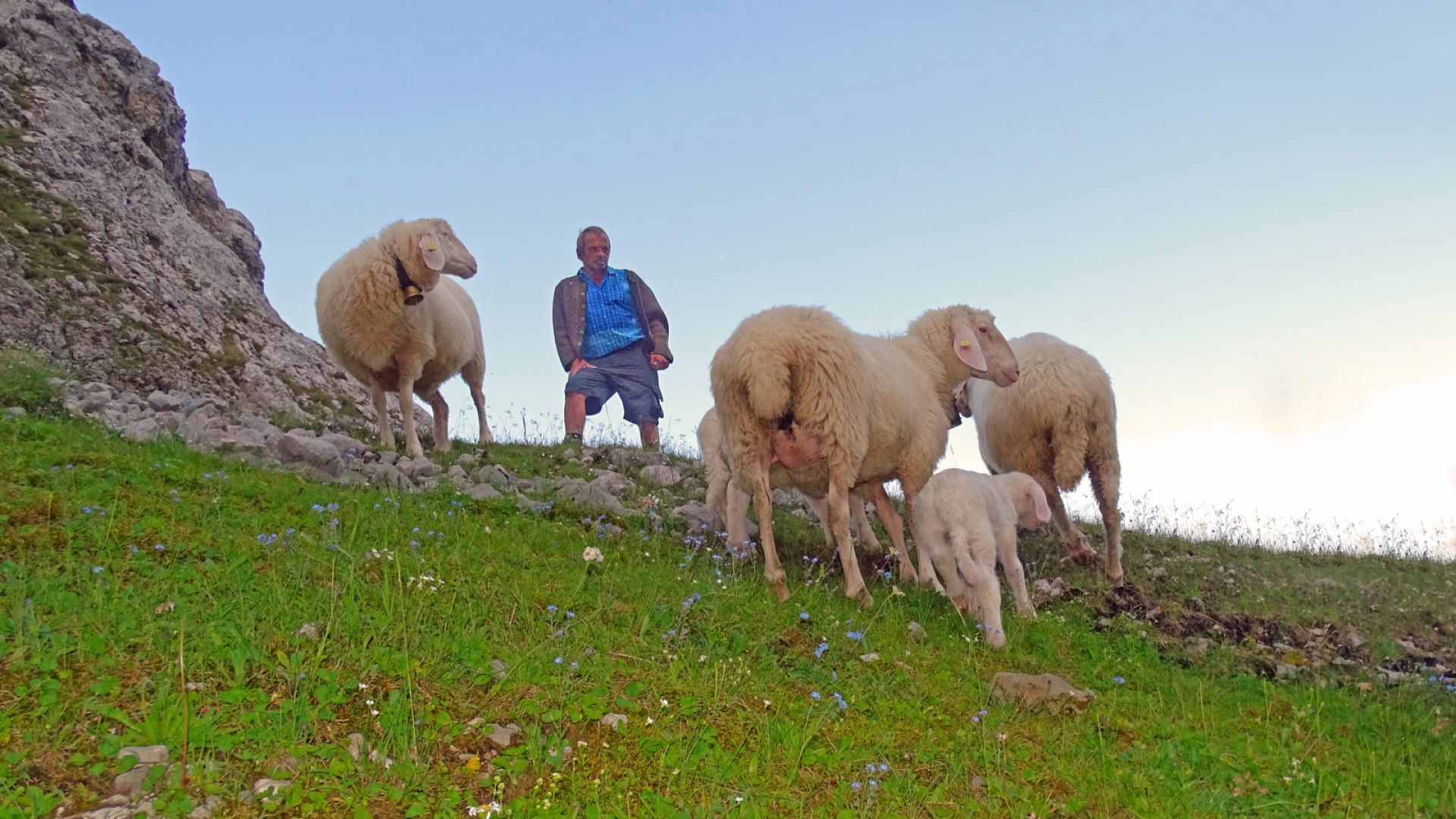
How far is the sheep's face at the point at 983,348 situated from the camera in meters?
8.16

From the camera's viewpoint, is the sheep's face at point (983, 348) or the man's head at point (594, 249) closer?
the sheep's face at point (983, 348)

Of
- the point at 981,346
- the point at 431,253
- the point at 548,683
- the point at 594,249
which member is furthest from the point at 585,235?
the point at 548,683

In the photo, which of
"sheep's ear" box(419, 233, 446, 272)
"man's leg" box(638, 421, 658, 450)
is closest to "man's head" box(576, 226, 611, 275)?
"man's leg" box(638, 421, 658, 450)

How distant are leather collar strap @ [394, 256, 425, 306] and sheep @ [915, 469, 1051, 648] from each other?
6.01 meters

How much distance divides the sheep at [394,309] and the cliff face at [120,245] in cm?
219

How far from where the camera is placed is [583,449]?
1097 cm

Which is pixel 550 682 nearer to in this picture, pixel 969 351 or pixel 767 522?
pixel 767 522

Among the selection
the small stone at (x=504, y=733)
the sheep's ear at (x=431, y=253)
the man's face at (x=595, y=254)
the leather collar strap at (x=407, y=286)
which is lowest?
the small stone at (x=504, y=733)

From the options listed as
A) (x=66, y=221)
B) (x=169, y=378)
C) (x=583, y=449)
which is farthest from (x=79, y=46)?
(x=583, y=449)

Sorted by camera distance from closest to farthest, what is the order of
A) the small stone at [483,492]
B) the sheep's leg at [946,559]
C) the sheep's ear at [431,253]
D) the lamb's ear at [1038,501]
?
1. the sheep's leg at [946,559]
2. the lamb's ear at [1038,501]
3. the small stone at [483,492]
4. the sheep's ear at [431,253]

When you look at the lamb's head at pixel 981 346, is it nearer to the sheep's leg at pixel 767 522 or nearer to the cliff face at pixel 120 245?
the sheep's leg at pixel 767 522

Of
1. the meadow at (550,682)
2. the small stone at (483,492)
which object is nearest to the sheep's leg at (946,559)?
the meadow at (550,682)

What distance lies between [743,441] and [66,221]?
12065 mm

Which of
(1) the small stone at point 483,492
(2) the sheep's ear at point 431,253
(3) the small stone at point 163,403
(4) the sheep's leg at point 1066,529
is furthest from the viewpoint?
(2) the sheep's ear at point 431,253
